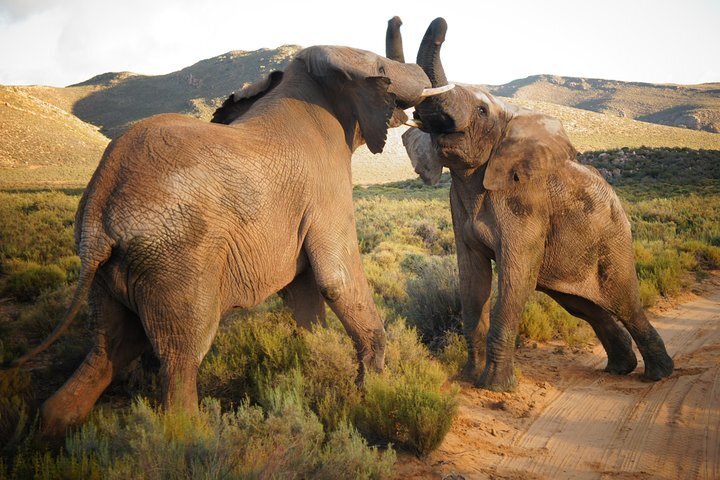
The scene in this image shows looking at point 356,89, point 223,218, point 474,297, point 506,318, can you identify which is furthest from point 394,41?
point 506,318

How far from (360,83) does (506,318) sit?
9.26ft

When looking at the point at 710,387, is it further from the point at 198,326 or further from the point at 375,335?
the point at 198,326

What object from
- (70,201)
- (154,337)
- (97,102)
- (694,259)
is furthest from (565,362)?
(97,102)

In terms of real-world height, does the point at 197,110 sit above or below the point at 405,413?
above

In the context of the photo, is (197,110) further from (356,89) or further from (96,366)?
(96,366)

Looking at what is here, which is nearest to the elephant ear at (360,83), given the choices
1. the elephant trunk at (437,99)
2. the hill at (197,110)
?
the elephant trunk at (437,99)

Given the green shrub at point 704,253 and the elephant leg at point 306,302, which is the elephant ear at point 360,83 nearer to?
the elephant leg at point 306,302

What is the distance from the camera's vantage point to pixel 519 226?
558 centimetres

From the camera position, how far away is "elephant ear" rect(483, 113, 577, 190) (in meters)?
5.57

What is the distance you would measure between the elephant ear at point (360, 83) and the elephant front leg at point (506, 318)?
206 centimetres

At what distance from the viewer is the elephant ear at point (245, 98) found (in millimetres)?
4762

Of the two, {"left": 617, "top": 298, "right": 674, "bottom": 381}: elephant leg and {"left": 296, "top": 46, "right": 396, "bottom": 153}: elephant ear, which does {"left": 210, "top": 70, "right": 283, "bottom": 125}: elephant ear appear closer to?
{"left": 296, "top": 46, "right": 396, "bottom": 153}: elephant ear

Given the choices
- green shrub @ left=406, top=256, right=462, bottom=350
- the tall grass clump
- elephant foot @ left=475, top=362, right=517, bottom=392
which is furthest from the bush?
green shrub @ left=406, top=256, right=462, bottom=350

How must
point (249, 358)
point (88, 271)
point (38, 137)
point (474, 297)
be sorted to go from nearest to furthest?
point (88, 271)
point (249, 358)
point (474, 297)
point (38, 137)
